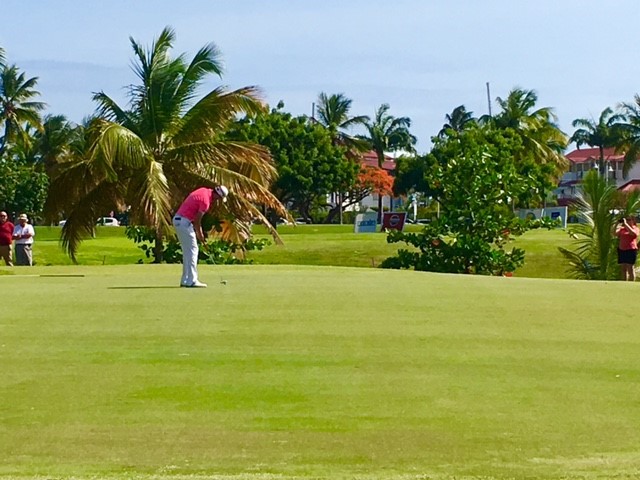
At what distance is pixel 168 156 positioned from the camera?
29844mm

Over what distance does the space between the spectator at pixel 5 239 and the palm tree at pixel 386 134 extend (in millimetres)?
65110

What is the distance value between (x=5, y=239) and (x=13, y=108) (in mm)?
51609

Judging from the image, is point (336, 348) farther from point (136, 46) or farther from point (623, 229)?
point (136, 46)

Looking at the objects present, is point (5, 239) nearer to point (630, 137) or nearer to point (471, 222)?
point (471, 222)

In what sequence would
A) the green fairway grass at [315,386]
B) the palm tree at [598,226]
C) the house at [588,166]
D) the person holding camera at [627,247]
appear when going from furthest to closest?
the house at [588,166], the palm tree at [598,226], the person holding camera at [627,247], the green fairway grass at [315,386]

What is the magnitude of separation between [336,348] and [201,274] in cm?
949

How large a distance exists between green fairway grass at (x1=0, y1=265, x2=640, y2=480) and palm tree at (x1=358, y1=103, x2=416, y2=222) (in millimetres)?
79705

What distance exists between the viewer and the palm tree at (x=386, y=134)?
309ft

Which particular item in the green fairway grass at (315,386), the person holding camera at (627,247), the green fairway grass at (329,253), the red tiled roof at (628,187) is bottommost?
the green fairway grass at (329,253)

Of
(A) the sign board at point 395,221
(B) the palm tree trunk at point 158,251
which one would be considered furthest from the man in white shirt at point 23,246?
(A) the sign board at point 395,221

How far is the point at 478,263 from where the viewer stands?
28531 mm

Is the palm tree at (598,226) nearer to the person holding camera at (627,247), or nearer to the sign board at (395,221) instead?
the person holding camera at (627,247)

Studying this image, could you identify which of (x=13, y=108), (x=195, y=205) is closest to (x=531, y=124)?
(x=13, y=108)

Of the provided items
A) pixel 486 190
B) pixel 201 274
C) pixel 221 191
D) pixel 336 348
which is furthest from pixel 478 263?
pixel 336 348
